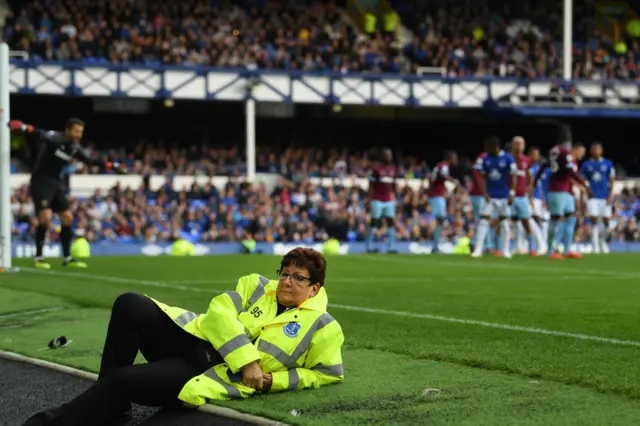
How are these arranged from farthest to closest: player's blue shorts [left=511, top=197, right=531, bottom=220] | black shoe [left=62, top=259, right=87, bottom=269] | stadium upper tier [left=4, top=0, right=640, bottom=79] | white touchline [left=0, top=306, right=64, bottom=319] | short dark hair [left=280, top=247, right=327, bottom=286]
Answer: stadium upper tier [left=4, top=0, right=640, bottom=79] → player's blue shorts [left=511, top=197, right=531, bottom=220] → black shoe [left=62, top=259, right=87, bottom=269] → white touchline [left=0, top=306, right=64, bottom=319] → short dark hair [left=280, top=247, right=327, bottom=286]

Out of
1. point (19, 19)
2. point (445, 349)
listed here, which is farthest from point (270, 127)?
point (445, 349)

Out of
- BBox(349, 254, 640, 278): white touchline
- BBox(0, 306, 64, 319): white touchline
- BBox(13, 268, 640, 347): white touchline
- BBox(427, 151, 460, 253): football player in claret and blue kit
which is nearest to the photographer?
BBox(13, 268, 640, 347): white touchline

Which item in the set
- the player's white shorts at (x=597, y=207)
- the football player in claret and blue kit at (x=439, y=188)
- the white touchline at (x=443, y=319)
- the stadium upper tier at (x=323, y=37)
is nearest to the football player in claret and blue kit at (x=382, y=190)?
the football player in claret and blue kit at (x=439, y=188)

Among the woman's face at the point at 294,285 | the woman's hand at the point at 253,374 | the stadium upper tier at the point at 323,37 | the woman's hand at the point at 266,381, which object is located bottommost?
the woman's hand at the point at 266,381

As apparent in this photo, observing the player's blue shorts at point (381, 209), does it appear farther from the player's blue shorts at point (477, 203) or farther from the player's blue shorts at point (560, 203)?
the player's blue shorts at point (560, 203)

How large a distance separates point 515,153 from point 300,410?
15.8 meters

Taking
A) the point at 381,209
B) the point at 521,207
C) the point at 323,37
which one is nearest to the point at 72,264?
the point at 381,209

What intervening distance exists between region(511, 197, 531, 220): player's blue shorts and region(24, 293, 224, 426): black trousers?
15.9 metres

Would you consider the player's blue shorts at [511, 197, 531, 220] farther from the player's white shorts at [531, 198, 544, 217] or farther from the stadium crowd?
the stadium crowd

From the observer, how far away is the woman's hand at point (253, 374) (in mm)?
5773

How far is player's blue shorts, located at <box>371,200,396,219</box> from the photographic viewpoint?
2330 centimetres

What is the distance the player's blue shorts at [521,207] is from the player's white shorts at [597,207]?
3030 millimetres

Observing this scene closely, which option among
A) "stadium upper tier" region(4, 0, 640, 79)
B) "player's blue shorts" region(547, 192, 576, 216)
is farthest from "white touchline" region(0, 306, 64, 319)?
"stadium upper tier" region(4, 0, 640, 79)

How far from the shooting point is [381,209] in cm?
2330
